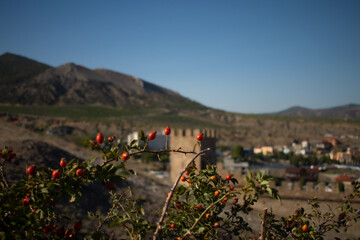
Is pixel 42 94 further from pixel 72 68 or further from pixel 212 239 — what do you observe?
pixel 212 239

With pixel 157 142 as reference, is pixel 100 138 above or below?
above

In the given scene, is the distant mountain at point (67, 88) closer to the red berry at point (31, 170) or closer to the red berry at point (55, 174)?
the red berry at point (31, 170)

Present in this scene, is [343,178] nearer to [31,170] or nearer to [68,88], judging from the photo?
[31,170]

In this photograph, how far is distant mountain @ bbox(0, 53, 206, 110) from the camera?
7594 centimetres

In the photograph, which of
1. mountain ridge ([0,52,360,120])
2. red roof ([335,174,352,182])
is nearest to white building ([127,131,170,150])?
red roof ([335,174,352,182])

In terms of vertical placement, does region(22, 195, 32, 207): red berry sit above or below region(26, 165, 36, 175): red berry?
below

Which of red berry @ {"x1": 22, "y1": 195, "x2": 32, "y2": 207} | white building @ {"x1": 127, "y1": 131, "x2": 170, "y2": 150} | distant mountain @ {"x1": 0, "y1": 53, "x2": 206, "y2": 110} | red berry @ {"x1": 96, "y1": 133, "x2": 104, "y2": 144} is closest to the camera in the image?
red berry @ {"x1": 22, "y1": 195, "x2": 32, "y2": 207}

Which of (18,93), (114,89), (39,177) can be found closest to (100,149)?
(39,177)

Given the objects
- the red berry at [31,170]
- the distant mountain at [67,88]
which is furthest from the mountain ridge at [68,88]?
the red berry at [31,170]

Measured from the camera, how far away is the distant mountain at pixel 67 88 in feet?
249

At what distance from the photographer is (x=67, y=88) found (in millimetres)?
93562

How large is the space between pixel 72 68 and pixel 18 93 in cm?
3893

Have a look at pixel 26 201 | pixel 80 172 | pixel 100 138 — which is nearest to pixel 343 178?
pixel 100 138

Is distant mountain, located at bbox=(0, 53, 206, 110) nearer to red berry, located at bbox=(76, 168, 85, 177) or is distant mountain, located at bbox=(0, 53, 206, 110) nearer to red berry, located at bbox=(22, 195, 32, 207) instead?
red berry, located at bbox=(22, 195, 32, 207)
